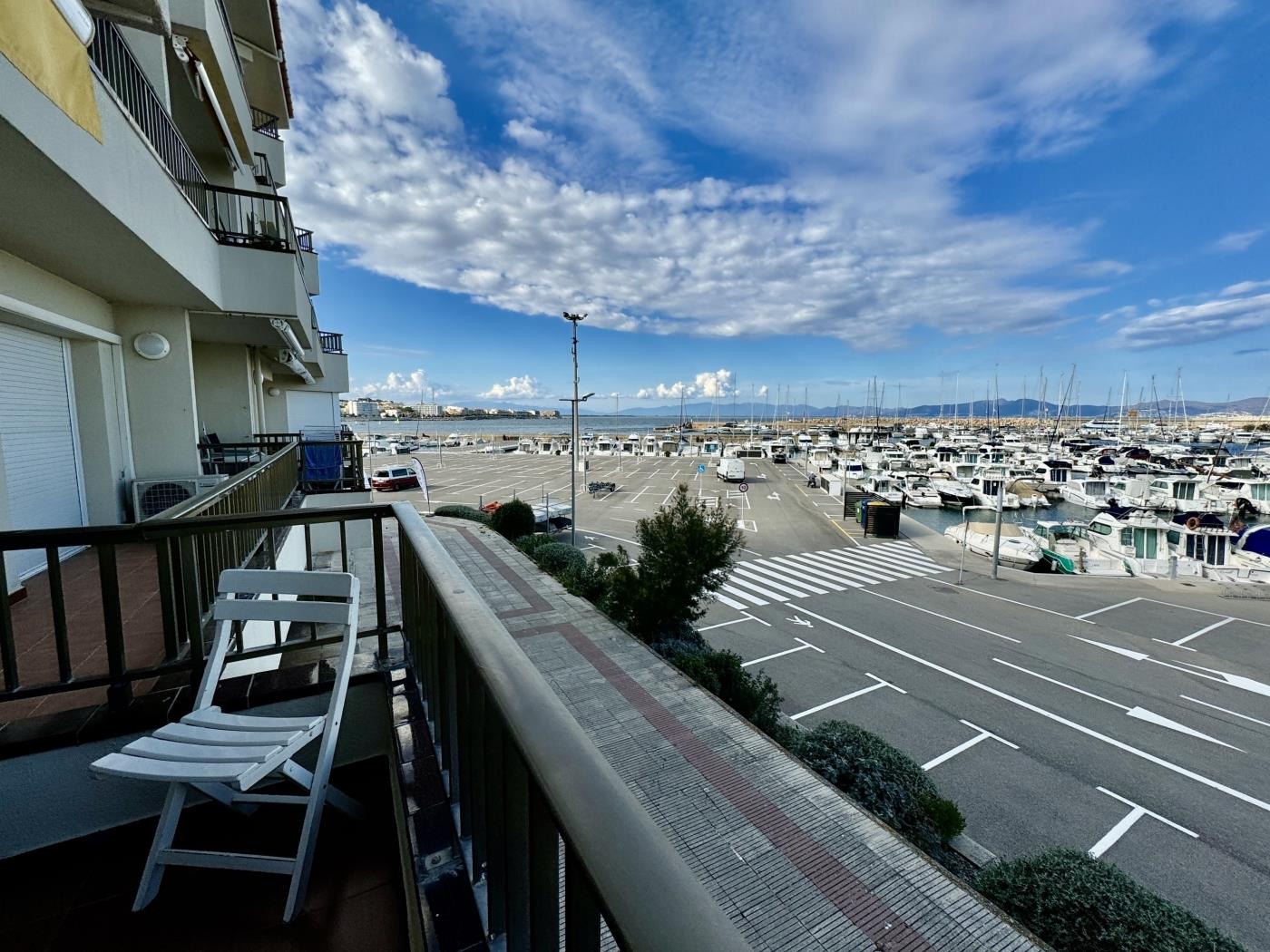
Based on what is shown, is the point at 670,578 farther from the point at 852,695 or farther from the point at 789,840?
the point at 789,840

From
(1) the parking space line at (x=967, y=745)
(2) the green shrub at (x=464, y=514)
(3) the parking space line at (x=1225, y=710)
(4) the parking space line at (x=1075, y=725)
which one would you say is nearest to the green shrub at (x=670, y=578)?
(1) the parking space line at (x=967, y=745)

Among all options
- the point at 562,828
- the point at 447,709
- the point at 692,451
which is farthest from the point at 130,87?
the point at 692,451

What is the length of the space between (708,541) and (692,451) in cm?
6959

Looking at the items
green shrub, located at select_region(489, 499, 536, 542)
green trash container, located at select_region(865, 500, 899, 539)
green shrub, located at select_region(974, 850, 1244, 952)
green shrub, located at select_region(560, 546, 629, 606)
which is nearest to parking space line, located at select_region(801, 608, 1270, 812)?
green shrub, located at select_region(974, 850, 1244, 952)

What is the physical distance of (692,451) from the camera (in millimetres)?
81062

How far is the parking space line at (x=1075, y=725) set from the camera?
28.3 ft

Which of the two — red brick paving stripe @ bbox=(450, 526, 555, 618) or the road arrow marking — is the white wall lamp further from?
the road arrow marking

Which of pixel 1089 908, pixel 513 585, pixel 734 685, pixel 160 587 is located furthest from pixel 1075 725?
pixel 160 587

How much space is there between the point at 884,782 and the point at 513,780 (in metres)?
7.31

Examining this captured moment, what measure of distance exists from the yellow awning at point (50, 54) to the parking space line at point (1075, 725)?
14.8m

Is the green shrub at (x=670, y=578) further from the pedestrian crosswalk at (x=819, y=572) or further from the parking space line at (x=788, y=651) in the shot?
the pedestrian crosswalk at (x=819, y=572)

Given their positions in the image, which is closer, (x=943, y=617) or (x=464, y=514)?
(x=943, y=617)

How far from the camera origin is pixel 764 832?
17.0ft

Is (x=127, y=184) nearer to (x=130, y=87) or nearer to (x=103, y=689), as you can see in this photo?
(x=130, y=87)
